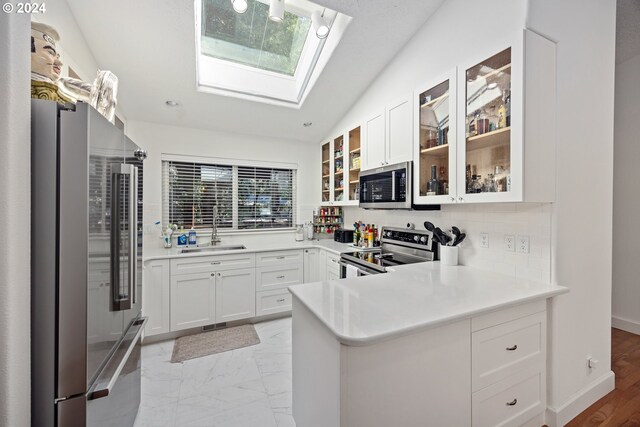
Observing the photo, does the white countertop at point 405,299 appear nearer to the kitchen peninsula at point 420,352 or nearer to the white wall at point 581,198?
the kitchen peninsula at point 420,352

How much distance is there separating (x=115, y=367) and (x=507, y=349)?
1.89m

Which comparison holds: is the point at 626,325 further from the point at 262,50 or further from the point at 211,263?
the point at 262,50

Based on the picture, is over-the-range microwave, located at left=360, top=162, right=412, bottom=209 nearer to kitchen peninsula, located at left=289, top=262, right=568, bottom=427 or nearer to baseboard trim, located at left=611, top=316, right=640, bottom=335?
kitchen peninsula, located at left=289, top=262, right=568, bottom=427

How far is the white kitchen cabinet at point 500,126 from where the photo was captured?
149cm

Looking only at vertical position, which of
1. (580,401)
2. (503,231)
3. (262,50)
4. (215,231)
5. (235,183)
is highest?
(262,50)

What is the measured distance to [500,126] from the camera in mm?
1621

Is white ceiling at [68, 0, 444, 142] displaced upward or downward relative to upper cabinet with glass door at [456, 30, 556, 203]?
upward

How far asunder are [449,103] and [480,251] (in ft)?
3.68

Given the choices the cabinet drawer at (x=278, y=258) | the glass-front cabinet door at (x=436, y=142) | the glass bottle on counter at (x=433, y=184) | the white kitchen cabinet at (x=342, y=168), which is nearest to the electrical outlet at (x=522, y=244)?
the glass-front cabinet door at (x=436, y=142)

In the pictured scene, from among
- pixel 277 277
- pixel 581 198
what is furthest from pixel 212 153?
pixel 581 198

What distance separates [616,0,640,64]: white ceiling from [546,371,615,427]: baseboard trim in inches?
111

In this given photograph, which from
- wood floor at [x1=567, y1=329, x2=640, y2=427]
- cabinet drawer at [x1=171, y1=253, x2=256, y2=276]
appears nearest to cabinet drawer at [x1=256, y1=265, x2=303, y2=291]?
cabinet drawer at [x1=171, y1=253, x2=256, y2=276]

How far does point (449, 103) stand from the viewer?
191 cm

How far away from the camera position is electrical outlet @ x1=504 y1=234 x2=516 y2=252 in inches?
71.0
